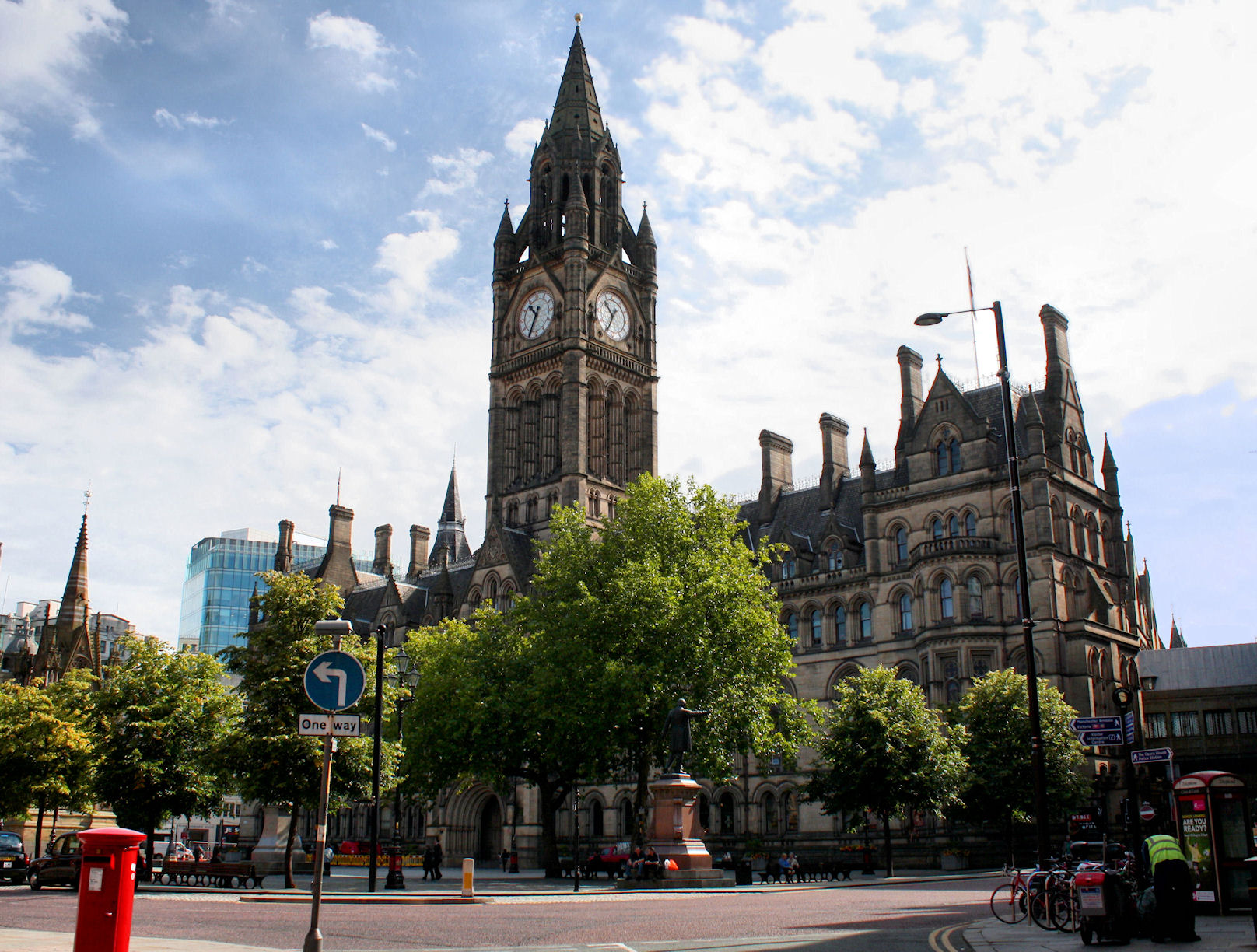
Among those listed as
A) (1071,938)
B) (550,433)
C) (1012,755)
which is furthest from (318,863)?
(550,433)

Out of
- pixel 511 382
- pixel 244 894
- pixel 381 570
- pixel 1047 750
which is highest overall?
pixel 511 382

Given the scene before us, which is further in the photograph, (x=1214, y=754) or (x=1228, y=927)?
(x=1214, y=754)

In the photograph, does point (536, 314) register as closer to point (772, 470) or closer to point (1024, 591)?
point (772, 470)

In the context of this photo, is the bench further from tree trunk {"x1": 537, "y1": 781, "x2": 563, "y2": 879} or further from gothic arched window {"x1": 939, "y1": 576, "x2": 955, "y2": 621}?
gothic arched window {"x1": 939, "y1": 576, "x2": 955, "y2": 621}

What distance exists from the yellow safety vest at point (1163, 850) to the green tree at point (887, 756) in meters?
28.3

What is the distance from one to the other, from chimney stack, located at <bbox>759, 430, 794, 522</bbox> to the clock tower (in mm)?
9356

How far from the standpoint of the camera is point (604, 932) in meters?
17.3

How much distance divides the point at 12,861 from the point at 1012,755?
35.3 m

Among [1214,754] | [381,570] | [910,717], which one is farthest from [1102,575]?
[381,570]

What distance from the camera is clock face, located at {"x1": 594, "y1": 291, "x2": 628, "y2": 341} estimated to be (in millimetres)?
79125

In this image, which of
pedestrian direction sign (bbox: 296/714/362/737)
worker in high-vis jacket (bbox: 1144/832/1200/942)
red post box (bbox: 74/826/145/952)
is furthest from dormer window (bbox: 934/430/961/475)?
red post box (bbox: 74/826/145/952)

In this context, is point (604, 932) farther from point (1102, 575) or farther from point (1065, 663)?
point (1102, 575)

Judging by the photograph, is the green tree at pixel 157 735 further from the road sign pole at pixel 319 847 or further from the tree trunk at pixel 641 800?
the road sign pole at pixel 319 847

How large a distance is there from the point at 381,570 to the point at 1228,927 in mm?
93203
